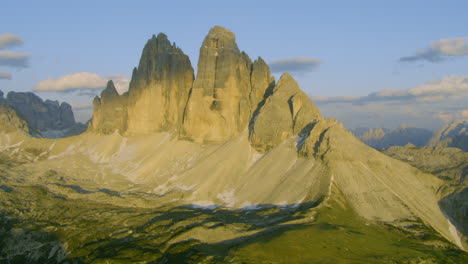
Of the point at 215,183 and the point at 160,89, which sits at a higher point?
the point at 160,89

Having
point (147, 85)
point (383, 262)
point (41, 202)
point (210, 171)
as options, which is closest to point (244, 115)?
point (210, 171)

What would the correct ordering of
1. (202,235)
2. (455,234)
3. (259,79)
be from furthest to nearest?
(259,79)
(455,234)
(202,235)

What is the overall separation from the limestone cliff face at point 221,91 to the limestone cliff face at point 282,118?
12631 mm

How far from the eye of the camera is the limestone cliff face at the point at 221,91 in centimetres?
11400

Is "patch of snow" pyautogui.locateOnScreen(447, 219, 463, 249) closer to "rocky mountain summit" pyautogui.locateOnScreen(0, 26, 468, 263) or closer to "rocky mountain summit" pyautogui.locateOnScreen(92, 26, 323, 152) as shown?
"rocky mountain summit" pyautogui.locateOnScreen(0, 26, 468, 263)

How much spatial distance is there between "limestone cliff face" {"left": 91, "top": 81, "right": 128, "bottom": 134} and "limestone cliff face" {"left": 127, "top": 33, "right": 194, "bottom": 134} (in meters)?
8.86

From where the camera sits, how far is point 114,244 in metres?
58.8

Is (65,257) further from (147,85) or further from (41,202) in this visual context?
(147,85)

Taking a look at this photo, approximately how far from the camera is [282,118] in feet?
320

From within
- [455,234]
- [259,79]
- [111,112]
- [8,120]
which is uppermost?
[259,79]

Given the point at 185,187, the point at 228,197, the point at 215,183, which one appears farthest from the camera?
the point at 185,187

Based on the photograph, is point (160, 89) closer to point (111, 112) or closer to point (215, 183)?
point (111, 112)

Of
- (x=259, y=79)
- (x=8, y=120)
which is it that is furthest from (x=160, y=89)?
(x=8, y=120)

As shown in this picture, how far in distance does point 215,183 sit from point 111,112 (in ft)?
256
